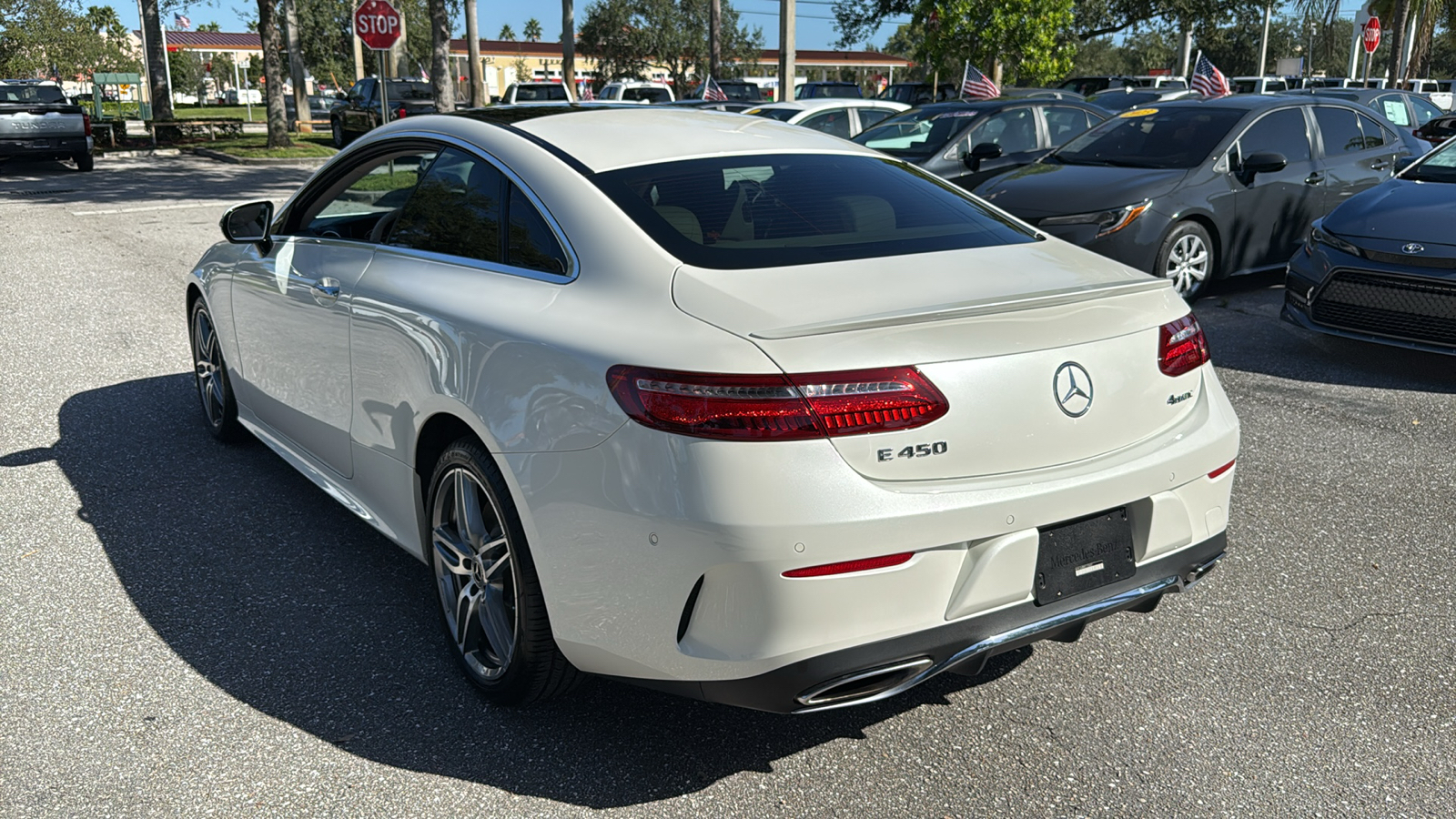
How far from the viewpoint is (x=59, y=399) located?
638cm

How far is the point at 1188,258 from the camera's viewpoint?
8.66 metres

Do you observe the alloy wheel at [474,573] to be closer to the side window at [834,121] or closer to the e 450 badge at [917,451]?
the e 450 badge at [917,451]

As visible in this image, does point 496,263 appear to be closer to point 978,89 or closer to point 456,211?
point 456,211

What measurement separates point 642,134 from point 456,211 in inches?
23.8

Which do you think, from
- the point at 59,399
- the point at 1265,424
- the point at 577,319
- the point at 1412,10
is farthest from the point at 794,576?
the point at 1412,10

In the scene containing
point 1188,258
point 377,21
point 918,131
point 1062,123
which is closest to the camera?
point 1188,258

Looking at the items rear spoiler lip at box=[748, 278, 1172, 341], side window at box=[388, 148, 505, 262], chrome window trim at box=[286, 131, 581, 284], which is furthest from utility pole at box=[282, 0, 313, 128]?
rear spoiler lip at box=[748, 278, 1172, 341]

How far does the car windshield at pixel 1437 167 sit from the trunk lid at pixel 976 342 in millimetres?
5685

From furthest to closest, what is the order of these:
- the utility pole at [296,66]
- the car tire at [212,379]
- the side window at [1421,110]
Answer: the utility pole at [296,66], the side window at [1421,110], the car tire at [212,379]

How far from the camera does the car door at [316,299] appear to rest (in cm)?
386

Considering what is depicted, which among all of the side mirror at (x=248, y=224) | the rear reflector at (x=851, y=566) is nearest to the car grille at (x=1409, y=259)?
the rear reflector at (x=851, y=566)

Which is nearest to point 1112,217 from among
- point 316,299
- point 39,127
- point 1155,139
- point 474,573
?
point 1155,139

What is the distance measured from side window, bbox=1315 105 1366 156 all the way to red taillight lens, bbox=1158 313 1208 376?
25.4ft

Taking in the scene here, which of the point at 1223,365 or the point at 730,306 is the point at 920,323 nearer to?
the point at 730,306
